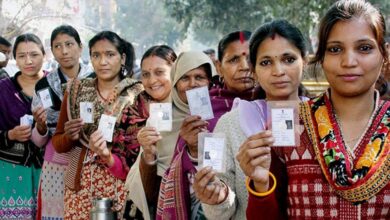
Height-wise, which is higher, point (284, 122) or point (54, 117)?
point (54, 117)

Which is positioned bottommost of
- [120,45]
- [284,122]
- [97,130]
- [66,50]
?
[284,122]

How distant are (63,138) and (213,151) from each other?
2.17 m

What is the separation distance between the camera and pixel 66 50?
4.96 meters

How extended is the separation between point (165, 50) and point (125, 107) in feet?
1.63

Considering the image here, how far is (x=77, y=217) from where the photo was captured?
4105mm

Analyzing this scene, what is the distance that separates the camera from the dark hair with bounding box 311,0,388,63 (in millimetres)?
1944

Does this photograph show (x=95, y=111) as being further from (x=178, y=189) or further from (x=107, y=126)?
(x=178, y=189)

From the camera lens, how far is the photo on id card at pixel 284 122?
1931 millimetres

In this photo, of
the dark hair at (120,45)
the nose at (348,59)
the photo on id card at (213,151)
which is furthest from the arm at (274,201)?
the dark hair at (120,45)

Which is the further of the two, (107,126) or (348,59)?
(107,126)

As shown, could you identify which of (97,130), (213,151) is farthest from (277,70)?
(97,130)

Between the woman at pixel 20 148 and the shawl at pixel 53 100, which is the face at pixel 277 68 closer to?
the shawl at pixel 53 100

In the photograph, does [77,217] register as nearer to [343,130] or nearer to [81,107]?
[81,107]

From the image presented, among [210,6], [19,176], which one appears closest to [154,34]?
[210,6]
